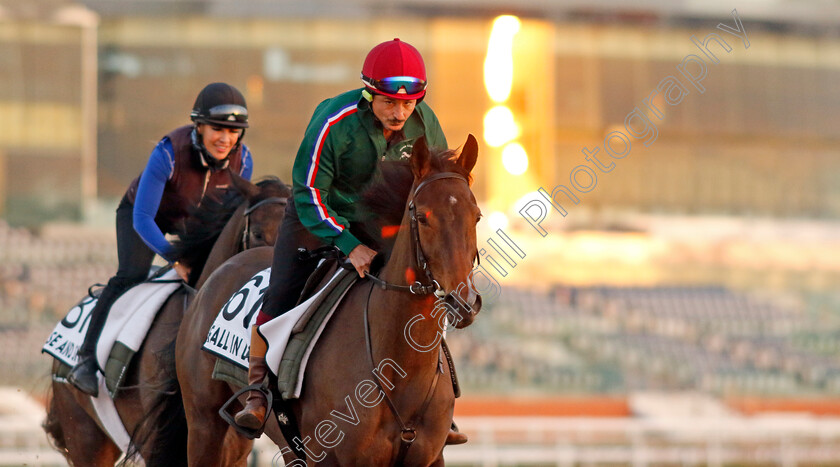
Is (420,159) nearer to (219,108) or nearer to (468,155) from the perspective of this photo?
(468,155)

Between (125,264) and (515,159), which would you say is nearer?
(125,264)

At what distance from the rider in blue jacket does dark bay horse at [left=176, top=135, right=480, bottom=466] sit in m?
1.56

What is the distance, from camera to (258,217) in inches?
192

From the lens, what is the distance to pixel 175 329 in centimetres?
504

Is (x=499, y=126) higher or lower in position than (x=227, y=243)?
lower

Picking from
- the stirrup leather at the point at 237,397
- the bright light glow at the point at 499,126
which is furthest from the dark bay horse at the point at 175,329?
the bright light glow at the point at 499,126

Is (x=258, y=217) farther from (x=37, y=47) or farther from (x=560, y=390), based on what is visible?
(x=37, y=47)

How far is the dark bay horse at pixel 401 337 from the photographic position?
3234 millimetres

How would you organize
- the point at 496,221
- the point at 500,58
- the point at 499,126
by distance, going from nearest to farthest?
the point at 496,221
the point at 499,126
the point at 500,58

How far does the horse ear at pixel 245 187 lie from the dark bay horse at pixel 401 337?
1377 mm

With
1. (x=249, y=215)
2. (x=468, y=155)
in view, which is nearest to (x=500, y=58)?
(x=249, y=215)

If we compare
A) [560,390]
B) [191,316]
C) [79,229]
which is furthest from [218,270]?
[79,229]

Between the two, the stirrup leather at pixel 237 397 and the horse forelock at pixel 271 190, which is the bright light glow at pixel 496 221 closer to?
the horse forelock at pixel 271 190

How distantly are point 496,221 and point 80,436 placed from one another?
66.2 ft
